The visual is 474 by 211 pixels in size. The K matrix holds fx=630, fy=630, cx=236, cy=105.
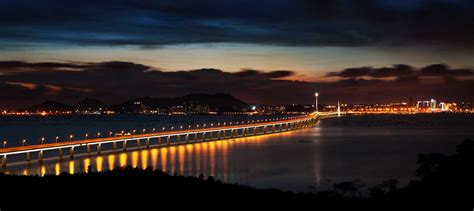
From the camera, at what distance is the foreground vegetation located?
20828 millimetres

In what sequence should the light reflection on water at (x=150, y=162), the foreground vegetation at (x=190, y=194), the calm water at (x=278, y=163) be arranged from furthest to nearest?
the light reflection on water at (x=150, y=162) < the calm water at (x=278, y=163) < the foreground vegetation at (x=190, y=194)

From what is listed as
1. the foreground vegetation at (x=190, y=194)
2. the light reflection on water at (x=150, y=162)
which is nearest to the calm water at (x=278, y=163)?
Result: the light reflection on water at (x=150, y=162)

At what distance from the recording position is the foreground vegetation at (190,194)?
20.8 metres

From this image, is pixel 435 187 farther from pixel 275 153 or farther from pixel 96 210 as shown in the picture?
pixel 275 153

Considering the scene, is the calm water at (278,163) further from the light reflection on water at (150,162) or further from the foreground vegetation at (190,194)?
the foreground vegetation at (190,194)

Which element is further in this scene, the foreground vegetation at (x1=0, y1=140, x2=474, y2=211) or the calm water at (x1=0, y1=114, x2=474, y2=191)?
the calm water at (x1=0, y1=114, x2=474, y2=191)

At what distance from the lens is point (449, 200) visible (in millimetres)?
20609

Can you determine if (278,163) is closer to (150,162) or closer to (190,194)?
(150,162)

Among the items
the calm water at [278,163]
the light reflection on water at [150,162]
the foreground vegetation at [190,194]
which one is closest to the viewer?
the foreground vegetation at [190,194]

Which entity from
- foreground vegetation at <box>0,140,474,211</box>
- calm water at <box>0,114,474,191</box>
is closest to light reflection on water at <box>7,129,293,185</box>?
calm water at <box>0,114,474,191</box>

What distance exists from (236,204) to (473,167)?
9.98 meters

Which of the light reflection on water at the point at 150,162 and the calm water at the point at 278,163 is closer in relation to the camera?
the calm water at the point at 278,163

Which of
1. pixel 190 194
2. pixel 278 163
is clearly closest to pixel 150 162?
pixel 278 163

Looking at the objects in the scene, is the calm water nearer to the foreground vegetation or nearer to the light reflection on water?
the light reflection on water
